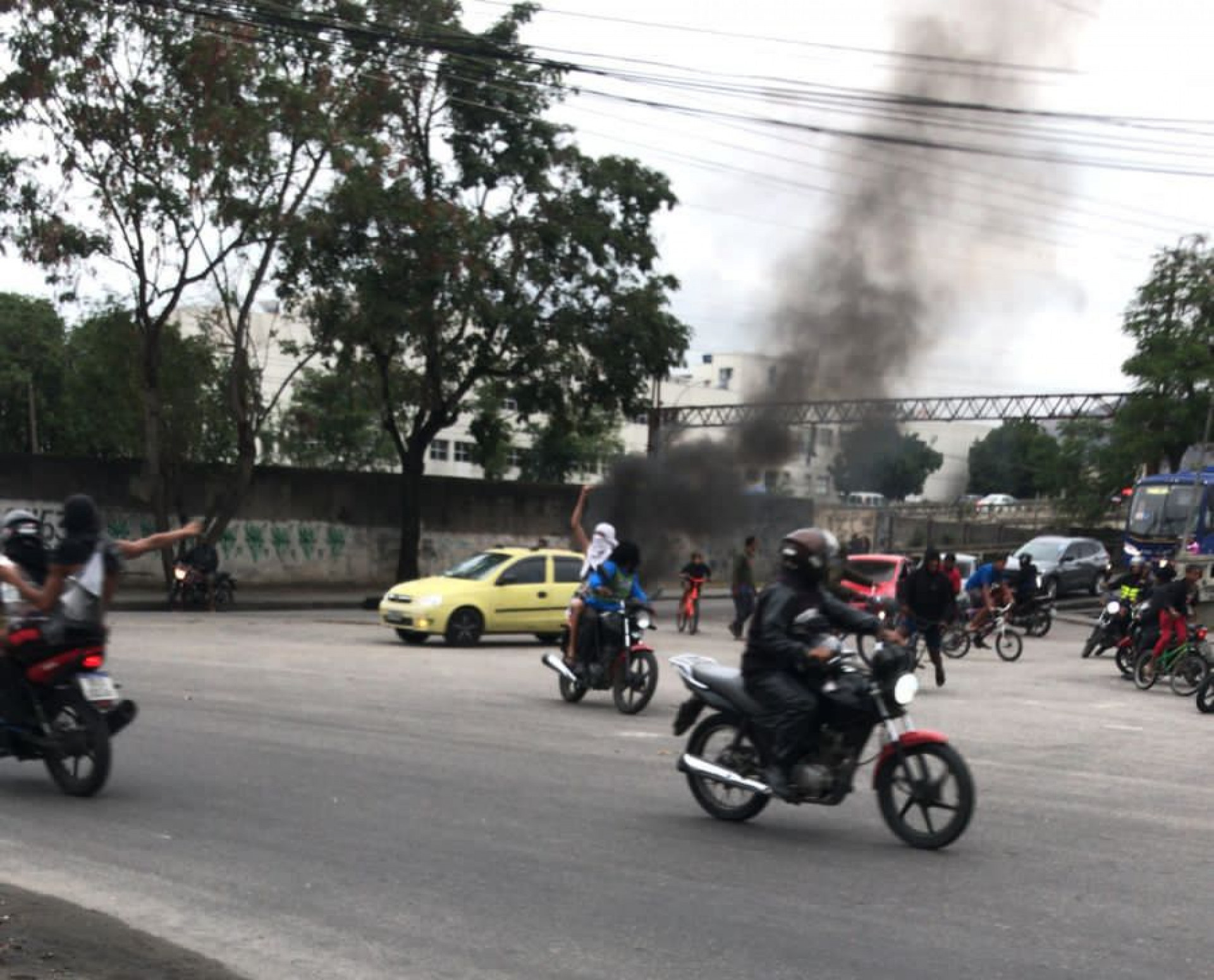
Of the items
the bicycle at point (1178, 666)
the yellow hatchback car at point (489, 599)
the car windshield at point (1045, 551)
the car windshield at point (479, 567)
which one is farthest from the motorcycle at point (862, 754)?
the car windshield at point (1045, 551)

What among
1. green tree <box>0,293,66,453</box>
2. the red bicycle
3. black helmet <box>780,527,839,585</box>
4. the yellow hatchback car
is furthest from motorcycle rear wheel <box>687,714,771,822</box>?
green tree <box>0,293,66,453</box>

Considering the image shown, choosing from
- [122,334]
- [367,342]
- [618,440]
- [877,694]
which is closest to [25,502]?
[122,334]

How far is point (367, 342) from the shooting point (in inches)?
1359

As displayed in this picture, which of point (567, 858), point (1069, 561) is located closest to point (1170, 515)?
point (1069, 561)

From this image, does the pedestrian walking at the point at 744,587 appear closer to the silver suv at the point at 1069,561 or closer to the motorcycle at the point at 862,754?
the silver suv at the point at 1069,561

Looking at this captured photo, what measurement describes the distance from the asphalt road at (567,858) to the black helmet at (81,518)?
1.51m

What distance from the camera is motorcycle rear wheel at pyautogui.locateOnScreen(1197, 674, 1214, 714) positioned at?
1728 cm

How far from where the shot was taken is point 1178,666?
65.5 ft

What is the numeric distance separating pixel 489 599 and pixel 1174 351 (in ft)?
119

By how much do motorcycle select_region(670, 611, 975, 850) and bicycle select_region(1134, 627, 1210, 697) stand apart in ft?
43.8

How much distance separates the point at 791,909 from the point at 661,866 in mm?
940

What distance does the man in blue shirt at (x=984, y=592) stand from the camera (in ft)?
83.1

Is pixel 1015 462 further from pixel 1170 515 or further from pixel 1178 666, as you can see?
pixel 1178 666

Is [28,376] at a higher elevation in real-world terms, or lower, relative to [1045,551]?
higher
